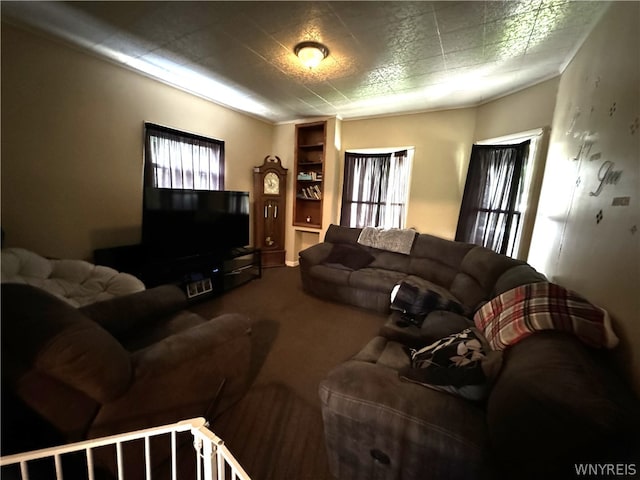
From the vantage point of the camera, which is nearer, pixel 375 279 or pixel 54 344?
pixel 54 344

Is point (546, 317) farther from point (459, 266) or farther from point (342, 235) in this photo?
point (342, 235)

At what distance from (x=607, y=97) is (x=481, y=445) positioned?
1.93m

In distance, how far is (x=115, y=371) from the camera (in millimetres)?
922

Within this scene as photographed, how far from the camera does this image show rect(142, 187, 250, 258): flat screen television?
8.43 ft

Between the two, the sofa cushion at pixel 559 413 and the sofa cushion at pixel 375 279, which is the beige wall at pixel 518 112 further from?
the sofa cushion at pixel 559 413

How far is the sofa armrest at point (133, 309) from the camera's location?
143 cm

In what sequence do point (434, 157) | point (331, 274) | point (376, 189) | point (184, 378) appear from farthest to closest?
point (376, 189) < point (434, 157) < point (331, 274) < point (184, 378)

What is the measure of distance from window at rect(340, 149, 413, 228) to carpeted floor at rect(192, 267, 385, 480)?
5.25 ft

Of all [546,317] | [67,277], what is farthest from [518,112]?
[67,277]

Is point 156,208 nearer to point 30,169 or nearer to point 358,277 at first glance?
point 30,169

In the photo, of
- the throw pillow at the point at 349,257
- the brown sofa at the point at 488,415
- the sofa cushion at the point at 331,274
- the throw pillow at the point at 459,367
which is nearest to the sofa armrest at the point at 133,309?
the brown sofa at the point at 488,415

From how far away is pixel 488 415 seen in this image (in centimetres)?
87

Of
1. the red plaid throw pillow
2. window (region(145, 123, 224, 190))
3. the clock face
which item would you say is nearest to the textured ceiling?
window (region(145, 123, 224, 190))

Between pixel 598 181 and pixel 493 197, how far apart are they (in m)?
1.72
